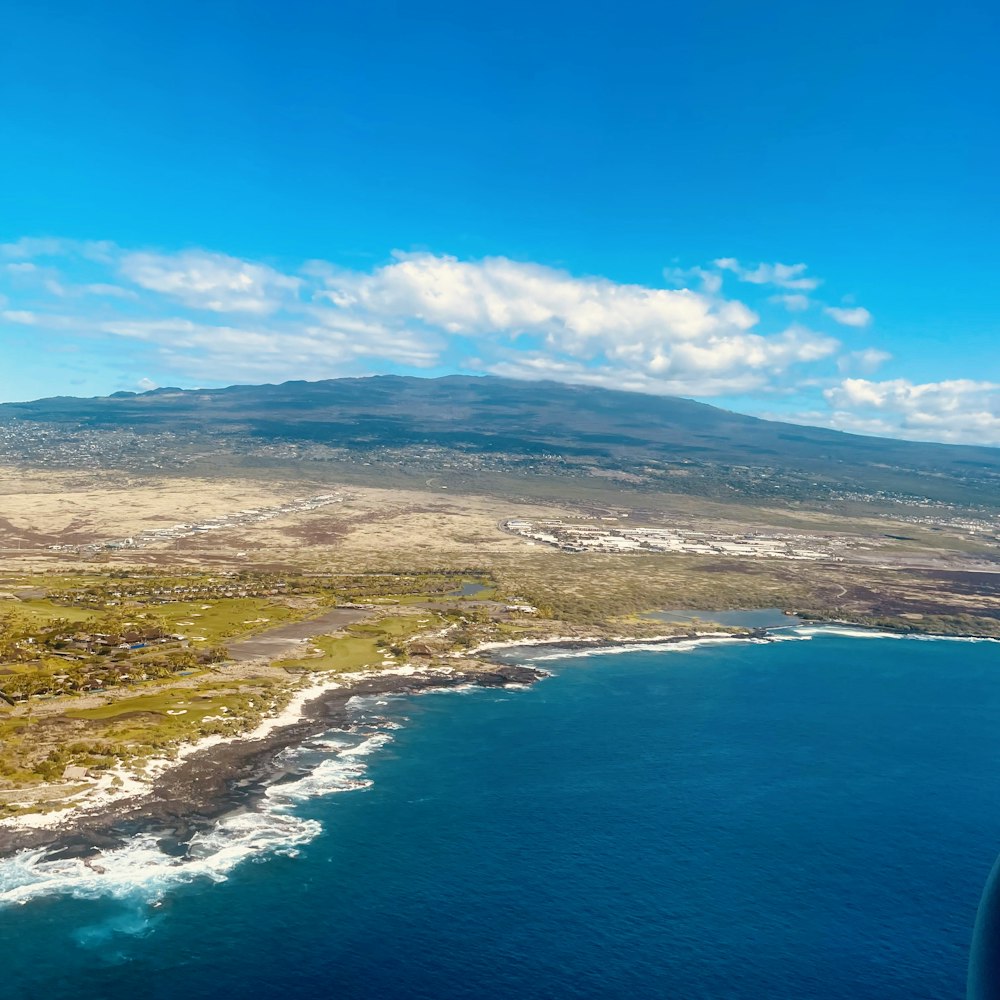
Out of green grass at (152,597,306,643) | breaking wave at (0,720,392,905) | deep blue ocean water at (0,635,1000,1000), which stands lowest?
deep blue ocean water at (0,635,1000,1000)

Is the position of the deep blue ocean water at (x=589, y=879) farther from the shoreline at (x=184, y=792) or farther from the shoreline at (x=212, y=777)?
the shoreline at (x=184, y=792)

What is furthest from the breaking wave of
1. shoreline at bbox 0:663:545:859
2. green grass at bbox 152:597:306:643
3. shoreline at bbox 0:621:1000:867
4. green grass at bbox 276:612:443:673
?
green grass at bbox 152:597:306:643

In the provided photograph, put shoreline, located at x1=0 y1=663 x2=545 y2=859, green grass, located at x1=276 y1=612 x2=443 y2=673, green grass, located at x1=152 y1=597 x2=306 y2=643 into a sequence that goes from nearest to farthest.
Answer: shoreline, located at x1=0 y1=663 x2=545 y2=859 → green grass, located at x1=276 y1=612 x2=443 y2=673 → green grass, located at x1=152 y1=597 x2=306 y2=643

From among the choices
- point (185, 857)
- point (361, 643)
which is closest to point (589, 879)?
point (185, 857)

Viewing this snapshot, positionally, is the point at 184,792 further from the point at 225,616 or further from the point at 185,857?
the point at 225,616

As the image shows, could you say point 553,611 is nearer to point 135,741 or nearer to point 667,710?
point 667,710

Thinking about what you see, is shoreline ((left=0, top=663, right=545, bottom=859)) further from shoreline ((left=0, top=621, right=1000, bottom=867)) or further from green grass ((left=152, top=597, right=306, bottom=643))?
green grass ((left=152, top=597, right=306, bottom=643))
